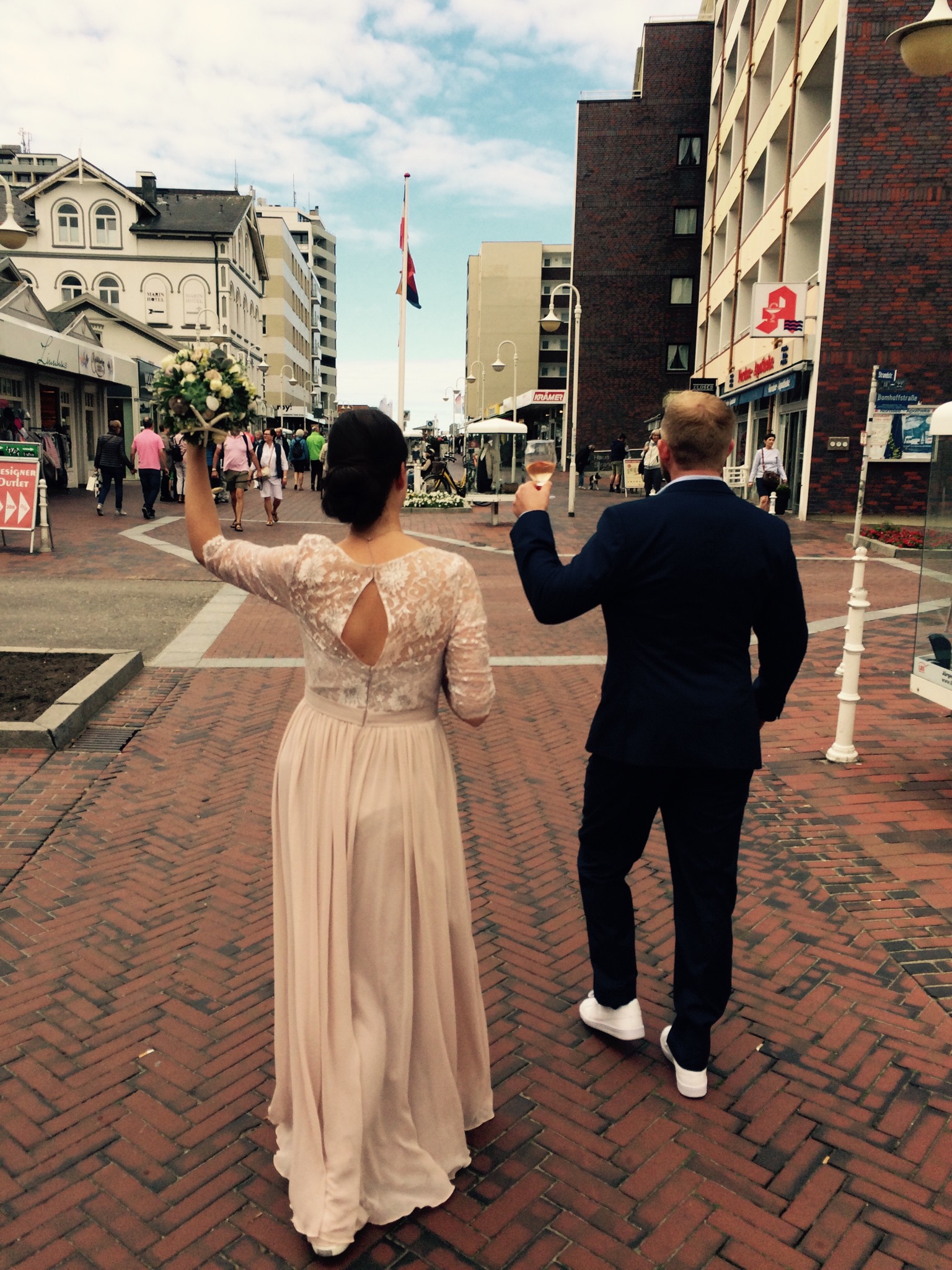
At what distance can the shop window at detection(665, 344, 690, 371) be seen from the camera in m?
48.8

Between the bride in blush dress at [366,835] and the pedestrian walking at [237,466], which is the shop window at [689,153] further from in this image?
the bride in blush dress at [366,835]

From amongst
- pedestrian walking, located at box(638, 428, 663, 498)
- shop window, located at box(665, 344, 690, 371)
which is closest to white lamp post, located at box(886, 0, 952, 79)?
pedestrian walking, located at box(638, 428, 663, 498)

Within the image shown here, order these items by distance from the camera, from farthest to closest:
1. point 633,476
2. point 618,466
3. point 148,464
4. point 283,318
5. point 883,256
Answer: point 283,318 < point 618,466 < point 633,476 < point 883,256 < point 148,464

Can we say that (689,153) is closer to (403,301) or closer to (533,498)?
(403,301)

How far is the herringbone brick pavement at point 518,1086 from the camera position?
241 cm

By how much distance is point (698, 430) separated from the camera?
2.69 metres

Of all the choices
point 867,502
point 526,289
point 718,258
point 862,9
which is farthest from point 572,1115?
point 526,289

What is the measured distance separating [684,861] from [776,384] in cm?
2386

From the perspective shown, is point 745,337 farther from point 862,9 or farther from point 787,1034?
point 787,1034

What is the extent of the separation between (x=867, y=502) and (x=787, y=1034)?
20270mm

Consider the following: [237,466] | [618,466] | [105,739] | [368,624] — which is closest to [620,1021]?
[368,624]

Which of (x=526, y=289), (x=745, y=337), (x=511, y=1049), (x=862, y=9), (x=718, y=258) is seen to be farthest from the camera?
(x=526, y=289)

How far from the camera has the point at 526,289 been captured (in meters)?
90.4

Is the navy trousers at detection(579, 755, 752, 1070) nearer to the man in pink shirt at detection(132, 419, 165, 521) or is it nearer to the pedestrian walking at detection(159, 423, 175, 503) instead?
the man in pink shirt at detection(132, 419, 165, 521)
